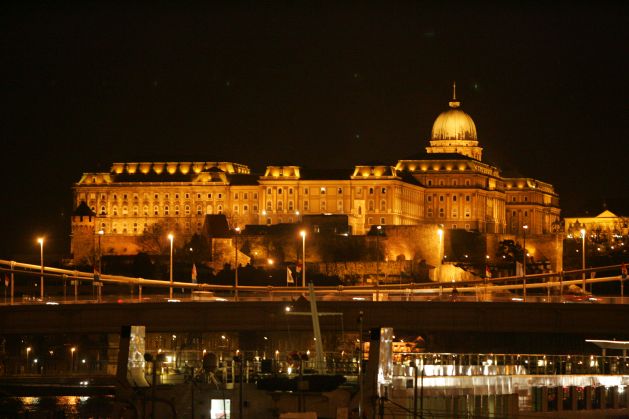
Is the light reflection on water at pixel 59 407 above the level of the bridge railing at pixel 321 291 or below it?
below

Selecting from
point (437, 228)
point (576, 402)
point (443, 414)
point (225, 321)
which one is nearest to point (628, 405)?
point (576, 402)

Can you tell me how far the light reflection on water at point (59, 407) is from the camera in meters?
57.4

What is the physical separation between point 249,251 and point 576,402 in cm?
13736

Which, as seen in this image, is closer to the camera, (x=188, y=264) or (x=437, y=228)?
(x=188, y=264)

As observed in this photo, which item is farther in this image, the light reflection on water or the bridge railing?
the bridge railing

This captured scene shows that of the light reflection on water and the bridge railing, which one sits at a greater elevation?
the bridge railing

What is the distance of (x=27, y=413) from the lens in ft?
188

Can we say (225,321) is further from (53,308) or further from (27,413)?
(27,413)

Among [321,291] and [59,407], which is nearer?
[59,407]

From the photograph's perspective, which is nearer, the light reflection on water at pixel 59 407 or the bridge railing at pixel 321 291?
the light reflection on water at pixel 59 407

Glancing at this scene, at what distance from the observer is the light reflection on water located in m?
57.4

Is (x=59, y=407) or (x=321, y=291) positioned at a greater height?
(x=321, y=291)

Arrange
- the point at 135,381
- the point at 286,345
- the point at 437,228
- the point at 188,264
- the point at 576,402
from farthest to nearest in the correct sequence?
the point at 437,228
the point at 188,264
the point at 286,345
the point at 576,402
the point at 135,381

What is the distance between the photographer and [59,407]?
60.6 meters
